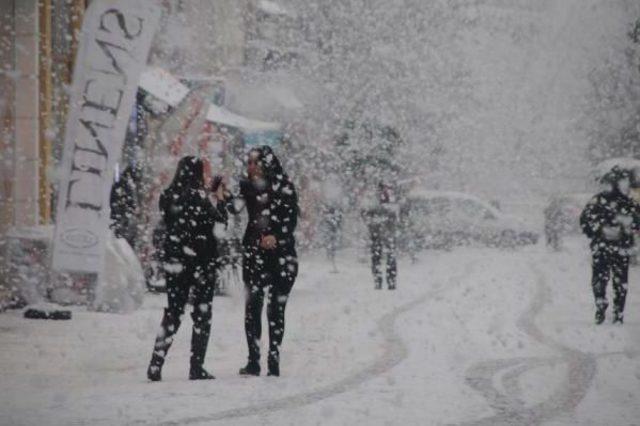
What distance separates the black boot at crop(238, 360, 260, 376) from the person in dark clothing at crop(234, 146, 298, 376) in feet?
0.53

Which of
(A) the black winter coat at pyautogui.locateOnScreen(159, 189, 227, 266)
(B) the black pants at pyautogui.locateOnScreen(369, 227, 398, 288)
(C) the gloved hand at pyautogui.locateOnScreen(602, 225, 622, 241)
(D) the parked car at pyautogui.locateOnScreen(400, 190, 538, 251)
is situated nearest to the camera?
(A) the black winter coat at pyautogui.locateOnScreen(159, 189, 227, 266)

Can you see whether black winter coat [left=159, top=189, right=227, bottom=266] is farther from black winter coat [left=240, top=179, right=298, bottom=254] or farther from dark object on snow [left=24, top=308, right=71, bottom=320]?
dark object on snow [left=24, top=308, right=71, bottom=320]

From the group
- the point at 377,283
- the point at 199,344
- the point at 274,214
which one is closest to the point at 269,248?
the point at 274,214

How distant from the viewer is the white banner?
1075 cm

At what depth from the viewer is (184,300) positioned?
743cm

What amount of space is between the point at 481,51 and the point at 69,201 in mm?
45818

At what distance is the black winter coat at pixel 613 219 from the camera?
38.0 feet

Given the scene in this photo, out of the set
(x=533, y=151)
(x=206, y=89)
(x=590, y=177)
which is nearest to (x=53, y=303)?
(x=206, y=89)

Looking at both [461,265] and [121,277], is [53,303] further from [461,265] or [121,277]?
[461,265]

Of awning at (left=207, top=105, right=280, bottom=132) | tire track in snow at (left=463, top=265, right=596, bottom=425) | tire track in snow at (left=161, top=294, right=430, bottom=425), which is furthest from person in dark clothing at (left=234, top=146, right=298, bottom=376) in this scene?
Result: awning at (left=207, top=105, right=280, bottom=132)

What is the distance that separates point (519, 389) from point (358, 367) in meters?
1.56

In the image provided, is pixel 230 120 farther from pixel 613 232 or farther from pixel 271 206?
pixel 271 206

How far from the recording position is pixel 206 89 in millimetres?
15359

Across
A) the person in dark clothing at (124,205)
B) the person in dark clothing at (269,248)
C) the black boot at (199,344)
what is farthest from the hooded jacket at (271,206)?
the person in dark clothing at (124,205)
